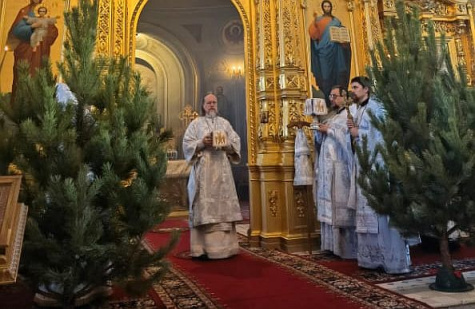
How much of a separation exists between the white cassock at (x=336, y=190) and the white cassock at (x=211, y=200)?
1.19 metres

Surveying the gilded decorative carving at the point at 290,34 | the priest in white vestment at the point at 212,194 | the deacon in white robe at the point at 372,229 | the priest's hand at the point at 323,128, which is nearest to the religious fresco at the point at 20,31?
the priest in white vestment at the point at 212,194

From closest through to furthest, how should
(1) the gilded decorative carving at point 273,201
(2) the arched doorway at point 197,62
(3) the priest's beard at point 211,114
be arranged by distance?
(3) the priest's beard at point 211,114, (1) the gilded decorative carving at point 273,201, (2) the arched doorway at point 197,62

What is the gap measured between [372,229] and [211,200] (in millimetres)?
2162

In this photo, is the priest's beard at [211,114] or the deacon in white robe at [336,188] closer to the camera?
the deacon in white robe at [336,188]

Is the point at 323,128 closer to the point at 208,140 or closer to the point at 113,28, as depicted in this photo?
A: the point at 208,140

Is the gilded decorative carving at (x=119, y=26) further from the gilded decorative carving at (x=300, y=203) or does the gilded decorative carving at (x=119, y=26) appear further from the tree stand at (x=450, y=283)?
the tree stand at (x=450, y=283)

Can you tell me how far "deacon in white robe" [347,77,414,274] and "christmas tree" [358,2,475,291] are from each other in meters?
0.40

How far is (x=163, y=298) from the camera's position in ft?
11.5

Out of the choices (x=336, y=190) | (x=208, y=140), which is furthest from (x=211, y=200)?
(x=336, y=190)

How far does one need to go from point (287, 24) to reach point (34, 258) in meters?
5.50

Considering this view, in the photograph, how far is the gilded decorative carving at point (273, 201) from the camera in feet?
20.0

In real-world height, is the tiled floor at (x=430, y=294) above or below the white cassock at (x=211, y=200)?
below

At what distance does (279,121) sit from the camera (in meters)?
6.34

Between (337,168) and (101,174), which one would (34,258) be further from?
(337,168)
